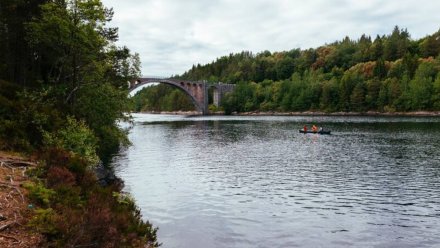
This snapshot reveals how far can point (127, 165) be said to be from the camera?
34.7m

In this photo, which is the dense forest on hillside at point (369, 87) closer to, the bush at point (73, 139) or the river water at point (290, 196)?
the river water at point (290, 196)

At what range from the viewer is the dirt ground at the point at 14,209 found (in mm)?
9380

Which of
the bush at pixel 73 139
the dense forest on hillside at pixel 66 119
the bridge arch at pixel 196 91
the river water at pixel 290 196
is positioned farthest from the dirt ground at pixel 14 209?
the bridge arch at pixel 196 91

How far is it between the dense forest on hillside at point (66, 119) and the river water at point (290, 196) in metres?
2.79

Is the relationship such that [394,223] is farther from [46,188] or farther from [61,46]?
[61,46]

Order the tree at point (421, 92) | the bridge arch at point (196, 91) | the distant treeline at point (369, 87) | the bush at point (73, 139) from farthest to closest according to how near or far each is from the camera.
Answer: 1. the bridge arch at point (196, 91)
2. the distant treeline at point (369, 87)
3. the tree at point (421, 92)
4. the bush at point (73, 139)

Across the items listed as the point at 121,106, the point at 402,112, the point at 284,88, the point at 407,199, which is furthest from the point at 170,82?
the point at 407,199

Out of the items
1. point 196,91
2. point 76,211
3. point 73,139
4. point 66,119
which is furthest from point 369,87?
point 76,211

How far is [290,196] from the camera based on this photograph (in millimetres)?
22812

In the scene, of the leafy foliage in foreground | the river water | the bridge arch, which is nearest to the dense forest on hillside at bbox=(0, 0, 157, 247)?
the leafy foliage in foreground

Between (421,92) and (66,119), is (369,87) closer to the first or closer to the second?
(421,92)

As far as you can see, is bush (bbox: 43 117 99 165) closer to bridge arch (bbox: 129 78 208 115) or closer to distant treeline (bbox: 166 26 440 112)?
distant treeline (bbox: 166 26 440 112)

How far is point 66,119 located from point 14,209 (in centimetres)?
1416

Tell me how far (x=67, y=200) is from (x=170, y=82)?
14928 cm
